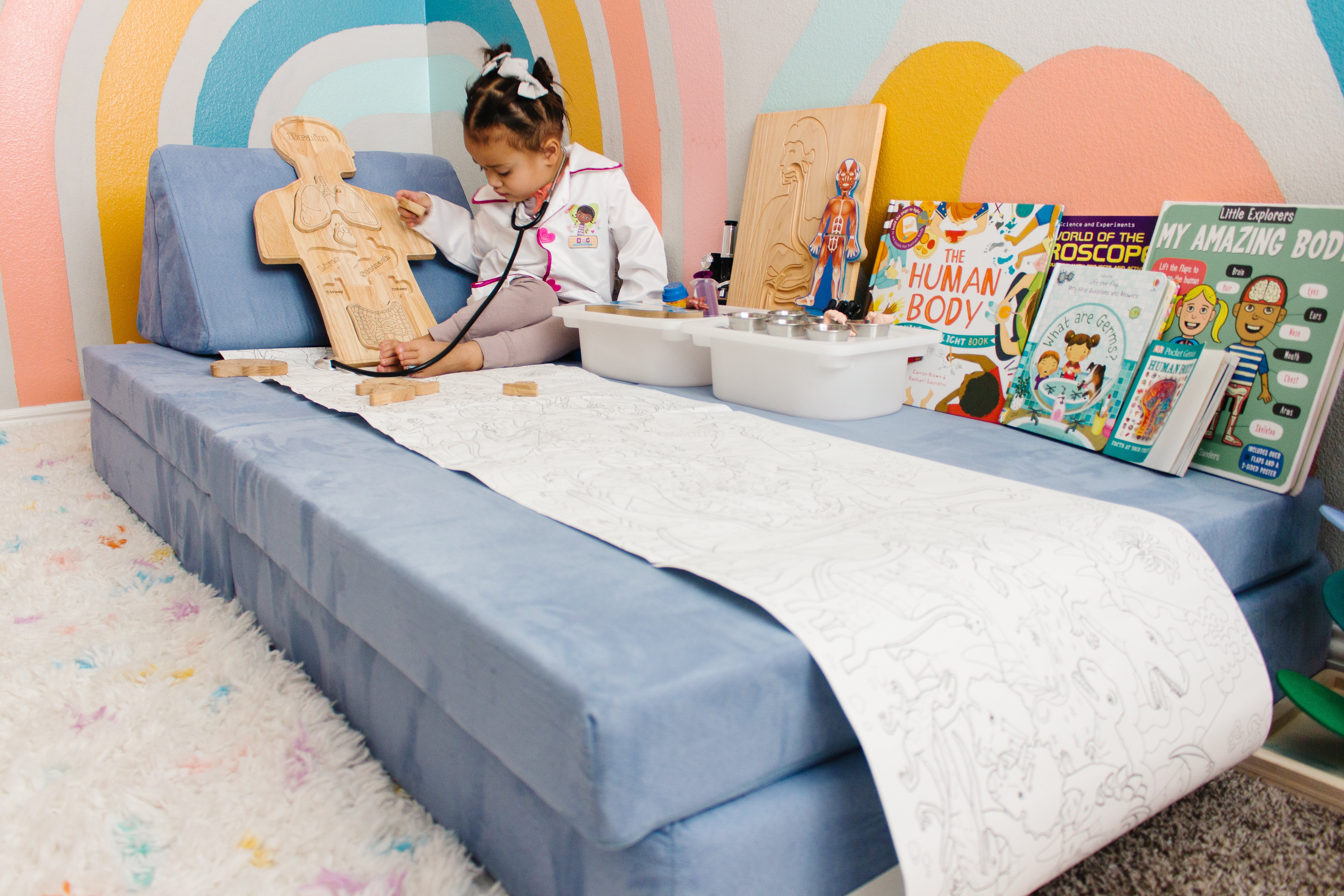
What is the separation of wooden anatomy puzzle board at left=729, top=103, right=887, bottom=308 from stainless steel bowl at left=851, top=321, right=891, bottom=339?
224mm

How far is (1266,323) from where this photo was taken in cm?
83

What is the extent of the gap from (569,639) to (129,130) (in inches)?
75.2

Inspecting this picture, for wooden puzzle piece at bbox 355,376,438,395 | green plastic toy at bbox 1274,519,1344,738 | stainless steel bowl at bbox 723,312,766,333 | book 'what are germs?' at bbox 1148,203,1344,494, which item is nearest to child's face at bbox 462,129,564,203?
wooden puzzle piece at bbox 355,376,438,395

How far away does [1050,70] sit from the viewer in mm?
1019

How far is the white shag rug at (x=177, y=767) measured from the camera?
22.7 inches

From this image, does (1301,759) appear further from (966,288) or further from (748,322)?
(748,322)

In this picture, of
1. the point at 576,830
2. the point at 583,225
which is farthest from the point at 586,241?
the point at 576,830

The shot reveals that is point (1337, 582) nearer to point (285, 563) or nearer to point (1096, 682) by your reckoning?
point (1096, 682)

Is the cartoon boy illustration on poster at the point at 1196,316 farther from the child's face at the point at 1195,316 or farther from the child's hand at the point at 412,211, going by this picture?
the child's hand at the point at 412,211

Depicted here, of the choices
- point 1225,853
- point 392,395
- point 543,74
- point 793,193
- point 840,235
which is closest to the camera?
point 1225,853

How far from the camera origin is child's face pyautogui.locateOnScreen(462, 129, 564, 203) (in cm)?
149

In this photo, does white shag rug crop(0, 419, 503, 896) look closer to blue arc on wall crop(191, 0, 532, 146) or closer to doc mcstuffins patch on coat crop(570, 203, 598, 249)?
doc mcstuffins patch on coat crop(570, 203, 598, 249)

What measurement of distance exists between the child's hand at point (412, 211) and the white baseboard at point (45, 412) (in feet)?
2.90

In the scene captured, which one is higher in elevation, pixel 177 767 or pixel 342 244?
pixel 342 244
